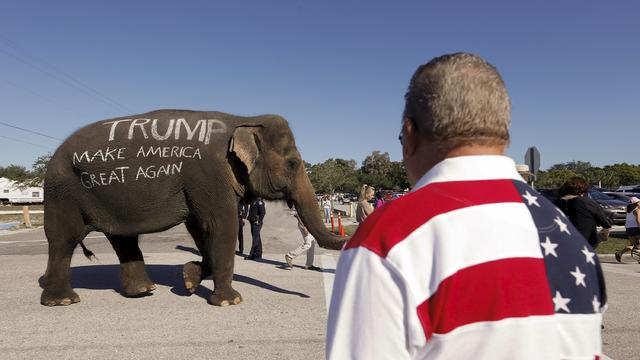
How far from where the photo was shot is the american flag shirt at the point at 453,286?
1004mm

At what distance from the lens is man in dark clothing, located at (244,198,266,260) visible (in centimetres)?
1053

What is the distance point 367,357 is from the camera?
100cm

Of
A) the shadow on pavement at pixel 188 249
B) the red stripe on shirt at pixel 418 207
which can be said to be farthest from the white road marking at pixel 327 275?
the red stripe on shirt at pixel 418 207

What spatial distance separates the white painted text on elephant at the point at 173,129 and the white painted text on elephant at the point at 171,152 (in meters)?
0.15

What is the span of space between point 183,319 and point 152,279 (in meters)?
2.97

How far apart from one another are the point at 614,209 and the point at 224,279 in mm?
16879

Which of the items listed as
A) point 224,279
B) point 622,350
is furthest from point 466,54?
point 224,279

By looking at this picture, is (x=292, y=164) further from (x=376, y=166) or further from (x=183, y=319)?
(x=376, y=166)

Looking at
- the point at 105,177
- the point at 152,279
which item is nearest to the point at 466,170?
the point at 105,177

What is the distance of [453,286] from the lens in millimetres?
1023

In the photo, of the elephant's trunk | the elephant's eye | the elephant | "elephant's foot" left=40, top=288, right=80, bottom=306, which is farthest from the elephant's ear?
"elephant's foot" left=40, top=288, right=80, bottom=306

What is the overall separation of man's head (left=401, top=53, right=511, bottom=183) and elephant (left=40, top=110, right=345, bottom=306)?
500 cm

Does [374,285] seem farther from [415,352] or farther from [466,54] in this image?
[466,54]

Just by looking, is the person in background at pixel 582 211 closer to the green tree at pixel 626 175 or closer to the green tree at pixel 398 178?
the green tree at pixel 398 178
